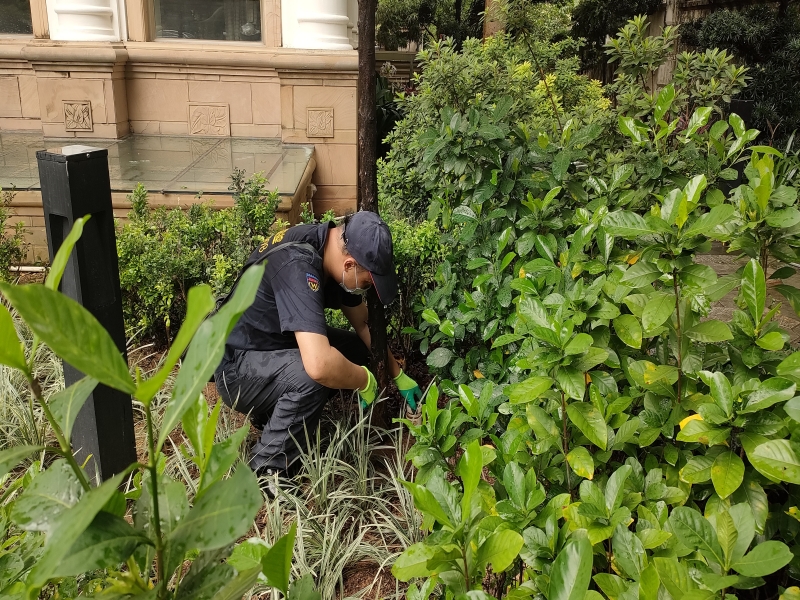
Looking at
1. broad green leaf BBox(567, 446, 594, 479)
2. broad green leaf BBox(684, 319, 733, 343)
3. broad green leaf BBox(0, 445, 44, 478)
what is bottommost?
broad green leaf BBox(567, 446, 594, 479)

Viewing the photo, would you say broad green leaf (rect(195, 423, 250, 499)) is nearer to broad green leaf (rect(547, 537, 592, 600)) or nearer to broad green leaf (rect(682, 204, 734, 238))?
broad green leaf (rect(547, 537, 592, 600))

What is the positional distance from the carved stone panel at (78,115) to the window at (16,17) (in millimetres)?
1573

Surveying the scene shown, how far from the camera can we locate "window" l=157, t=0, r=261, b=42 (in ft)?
24.6

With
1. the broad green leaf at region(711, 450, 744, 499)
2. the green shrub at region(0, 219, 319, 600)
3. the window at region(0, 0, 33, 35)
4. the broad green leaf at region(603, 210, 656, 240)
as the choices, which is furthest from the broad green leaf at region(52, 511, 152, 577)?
the window at region(0, 0, 33, 35)

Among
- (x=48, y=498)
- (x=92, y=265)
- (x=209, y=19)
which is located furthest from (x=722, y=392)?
(x=209, y=19)

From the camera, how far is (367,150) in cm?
278

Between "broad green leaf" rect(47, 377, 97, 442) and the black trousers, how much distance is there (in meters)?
1.94

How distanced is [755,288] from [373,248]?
1624 millimetres

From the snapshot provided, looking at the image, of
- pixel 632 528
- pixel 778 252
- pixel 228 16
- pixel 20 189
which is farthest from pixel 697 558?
pixel 228 16

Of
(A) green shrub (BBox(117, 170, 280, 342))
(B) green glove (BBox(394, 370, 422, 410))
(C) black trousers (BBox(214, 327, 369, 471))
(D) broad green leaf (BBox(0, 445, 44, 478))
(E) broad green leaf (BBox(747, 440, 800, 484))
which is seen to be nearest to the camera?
(D) broad green leaf (BBox(0, 445, 44, 478))

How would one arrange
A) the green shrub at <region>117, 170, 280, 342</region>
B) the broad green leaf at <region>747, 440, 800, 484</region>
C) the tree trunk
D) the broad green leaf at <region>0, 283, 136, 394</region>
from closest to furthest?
the broad green leaf at <region>0, 283, 136, 394</region>
the broad green leaf at <region>747, 440, 800, 484</region>
the tree trunk
the green shrub at <region>117, 170, 280, 342</region>

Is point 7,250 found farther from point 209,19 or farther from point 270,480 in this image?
point 209,19

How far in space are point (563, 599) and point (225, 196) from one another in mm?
4911

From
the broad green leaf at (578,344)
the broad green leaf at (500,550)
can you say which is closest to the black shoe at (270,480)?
the broad green leaf at (578,344)
